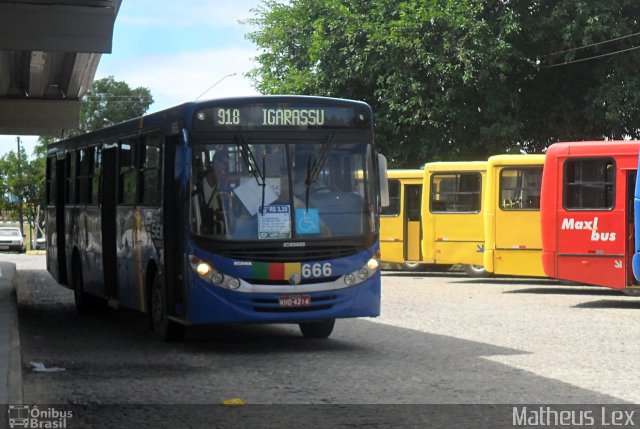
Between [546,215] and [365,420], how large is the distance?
45.2 ft

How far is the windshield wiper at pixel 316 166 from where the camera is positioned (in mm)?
13656

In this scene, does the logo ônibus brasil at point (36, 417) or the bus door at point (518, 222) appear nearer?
the logo ônibus brasil at point (36, 417)

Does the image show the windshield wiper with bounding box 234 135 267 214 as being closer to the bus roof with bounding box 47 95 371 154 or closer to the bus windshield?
the bus windshield

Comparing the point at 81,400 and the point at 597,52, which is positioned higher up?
the point at 597,52

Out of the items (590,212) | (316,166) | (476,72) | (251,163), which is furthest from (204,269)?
(476,72)

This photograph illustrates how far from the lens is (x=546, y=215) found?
72.7ft

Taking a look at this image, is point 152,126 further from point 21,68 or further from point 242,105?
point 21,68

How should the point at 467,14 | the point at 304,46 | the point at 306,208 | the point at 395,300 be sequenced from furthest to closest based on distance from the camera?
the point at 304,46, the point at 467,14, the point at 395,300, the point at 306,208

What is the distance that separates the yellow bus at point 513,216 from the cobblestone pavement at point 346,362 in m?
4.95

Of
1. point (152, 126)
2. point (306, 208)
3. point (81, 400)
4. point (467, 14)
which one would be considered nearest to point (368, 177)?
point (306, 208)

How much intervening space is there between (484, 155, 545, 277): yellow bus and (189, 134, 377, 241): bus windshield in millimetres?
12176

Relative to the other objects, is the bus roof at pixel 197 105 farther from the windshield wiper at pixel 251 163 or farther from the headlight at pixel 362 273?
the headlight at pixel 362 273

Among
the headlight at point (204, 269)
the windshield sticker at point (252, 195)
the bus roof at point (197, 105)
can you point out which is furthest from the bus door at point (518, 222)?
the headlight at point (204, 269)

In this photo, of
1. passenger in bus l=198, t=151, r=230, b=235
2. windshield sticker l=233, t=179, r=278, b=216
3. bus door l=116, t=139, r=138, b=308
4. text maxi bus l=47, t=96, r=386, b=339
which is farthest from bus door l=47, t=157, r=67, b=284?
windshield sticker l=233, t=179, r=278, b=216
